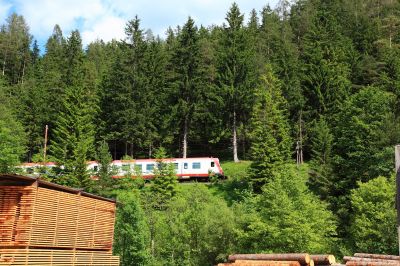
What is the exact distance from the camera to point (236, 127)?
54.4 meters

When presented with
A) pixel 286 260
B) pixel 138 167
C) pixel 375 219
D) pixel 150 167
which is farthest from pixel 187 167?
pixel 286 260

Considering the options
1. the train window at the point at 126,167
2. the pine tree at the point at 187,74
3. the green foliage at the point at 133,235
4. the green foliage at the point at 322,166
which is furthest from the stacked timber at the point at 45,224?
the pine tree at the point at 187,74

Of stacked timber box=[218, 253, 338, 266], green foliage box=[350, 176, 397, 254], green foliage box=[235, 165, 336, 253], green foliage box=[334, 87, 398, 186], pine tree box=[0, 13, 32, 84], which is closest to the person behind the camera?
stacked timber box=[218, 253, 338, 266]

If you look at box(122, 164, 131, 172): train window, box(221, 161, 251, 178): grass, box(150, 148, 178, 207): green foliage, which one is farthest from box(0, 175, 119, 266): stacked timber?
box(221, 161, 251, 178): grass

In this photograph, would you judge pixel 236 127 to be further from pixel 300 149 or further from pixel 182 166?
pixel 182 166

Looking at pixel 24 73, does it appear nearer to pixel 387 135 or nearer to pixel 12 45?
pixel 12 45

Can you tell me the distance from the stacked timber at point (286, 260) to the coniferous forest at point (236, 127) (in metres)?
10.2

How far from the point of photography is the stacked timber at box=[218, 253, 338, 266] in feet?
40.1

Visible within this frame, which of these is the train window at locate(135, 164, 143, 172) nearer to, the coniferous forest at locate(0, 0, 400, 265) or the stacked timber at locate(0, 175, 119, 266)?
the coniferous forest at locate(0, 0, 400, 265)

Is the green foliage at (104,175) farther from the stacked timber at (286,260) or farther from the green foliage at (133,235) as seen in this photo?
the stacked timber at (286,260)

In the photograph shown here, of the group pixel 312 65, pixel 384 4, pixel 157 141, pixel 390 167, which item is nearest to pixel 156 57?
pixel 157 141

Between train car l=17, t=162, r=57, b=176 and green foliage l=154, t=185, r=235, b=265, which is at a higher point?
train car l=17, t=162, r=57, b=176

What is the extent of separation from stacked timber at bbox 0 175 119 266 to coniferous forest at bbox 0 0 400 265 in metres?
6.52

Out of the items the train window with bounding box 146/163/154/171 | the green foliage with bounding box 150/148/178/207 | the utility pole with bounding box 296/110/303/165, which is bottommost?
the green foliage with bounding box 150/148/178/207
